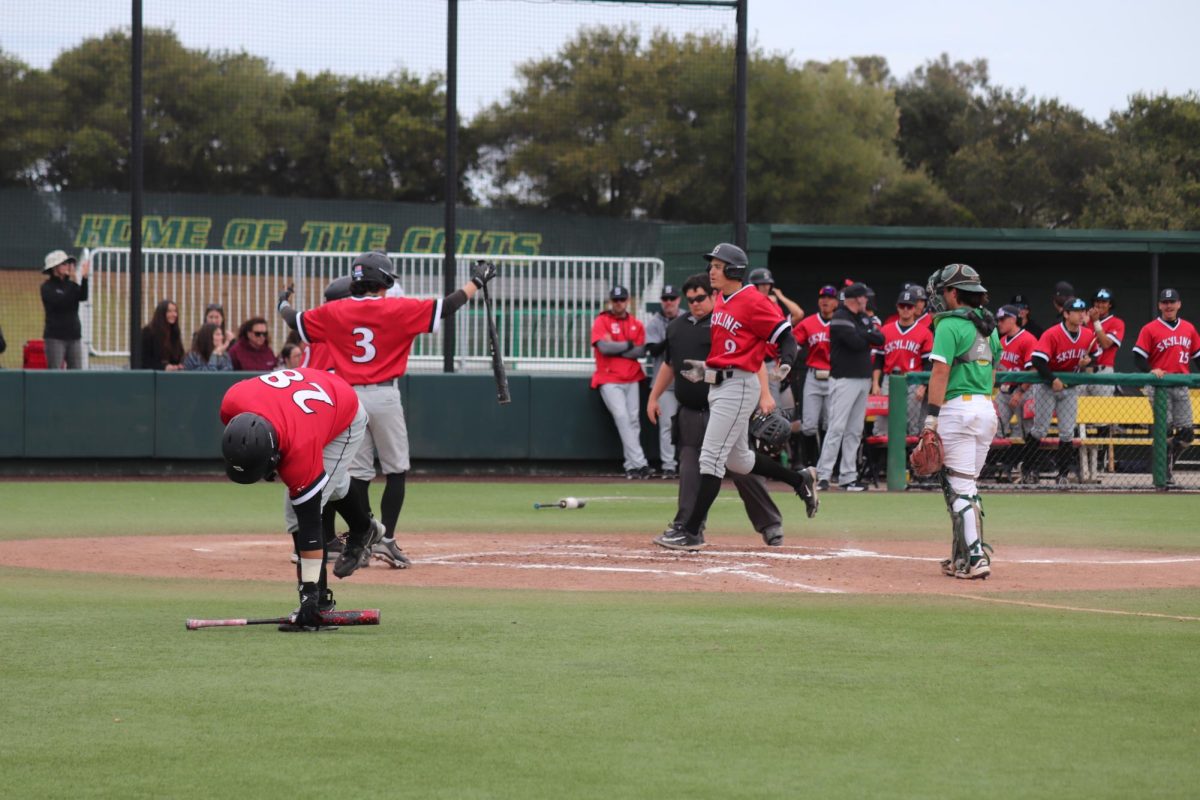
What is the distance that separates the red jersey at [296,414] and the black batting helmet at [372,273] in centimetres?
205

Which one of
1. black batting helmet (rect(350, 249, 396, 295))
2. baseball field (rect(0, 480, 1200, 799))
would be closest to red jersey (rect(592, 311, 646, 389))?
baseball field (rect(0, 480, 1200, 799))

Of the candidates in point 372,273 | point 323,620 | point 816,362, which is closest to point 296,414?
point 323,620

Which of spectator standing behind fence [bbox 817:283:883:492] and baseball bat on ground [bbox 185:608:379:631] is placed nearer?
baseball bat on ground [bbox 185:608:379:631]

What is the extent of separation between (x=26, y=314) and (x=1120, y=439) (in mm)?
14487

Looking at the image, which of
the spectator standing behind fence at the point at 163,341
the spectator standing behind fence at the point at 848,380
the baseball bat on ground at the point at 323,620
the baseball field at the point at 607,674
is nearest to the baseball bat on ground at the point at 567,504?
the baseball field at the point at 607,674

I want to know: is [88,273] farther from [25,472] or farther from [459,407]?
[459,407]

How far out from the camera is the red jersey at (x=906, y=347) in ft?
55.1

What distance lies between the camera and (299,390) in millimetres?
6930

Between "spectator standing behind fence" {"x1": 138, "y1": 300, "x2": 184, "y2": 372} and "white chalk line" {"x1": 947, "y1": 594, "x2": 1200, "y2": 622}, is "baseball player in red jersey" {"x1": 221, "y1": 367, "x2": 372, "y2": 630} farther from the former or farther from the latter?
"spectator standing behind fence" {"x1": 138, "y1": 300, "x2": 184, "y2": 372}

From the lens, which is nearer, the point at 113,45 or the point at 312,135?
the point at 113,45

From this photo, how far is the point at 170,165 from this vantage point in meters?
50.7

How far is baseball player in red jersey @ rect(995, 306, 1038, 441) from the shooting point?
17.1 metres

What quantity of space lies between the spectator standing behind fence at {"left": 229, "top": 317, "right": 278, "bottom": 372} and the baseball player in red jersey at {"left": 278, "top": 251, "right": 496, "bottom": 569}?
26.1 ft

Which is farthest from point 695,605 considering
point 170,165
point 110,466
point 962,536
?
point 170,165
